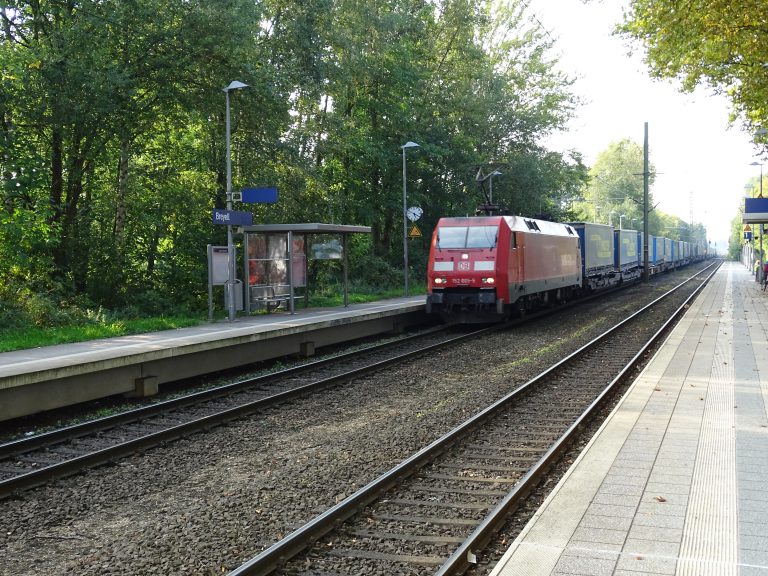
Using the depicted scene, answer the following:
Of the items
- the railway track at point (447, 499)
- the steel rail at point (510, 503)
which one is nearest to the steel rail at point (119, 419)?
the railway track at point (447, 499)

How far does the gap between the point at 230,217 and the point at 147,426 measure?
8654 millimetres

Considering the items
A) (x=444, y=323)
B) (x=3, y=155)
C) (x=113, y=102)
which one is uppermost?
(x=113, y=102)

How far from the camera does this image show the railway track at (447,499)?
4.83m

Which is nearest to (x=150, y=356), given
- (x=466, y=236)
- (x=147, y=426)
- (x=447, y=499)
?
(x=147, y=426)

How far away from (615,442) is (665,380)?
405 cm

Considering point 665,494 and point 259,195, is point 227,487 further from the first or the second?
point 259,195

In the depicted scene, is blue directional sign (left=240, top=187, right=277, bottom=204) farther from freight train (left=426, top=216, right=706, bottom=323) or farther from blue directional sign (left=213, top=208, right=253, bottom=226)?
Result: freight train (left=426, top=216, right=706, bottom=323)

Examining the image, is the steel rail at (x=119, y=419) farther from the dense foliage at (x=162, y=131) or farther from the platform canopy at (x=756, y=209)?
the platform canopy at (x=756, y=209)

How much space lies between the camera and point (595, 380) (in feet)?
38.7

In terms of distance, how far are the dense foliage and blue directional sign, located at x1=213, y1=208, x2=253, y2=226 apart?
11.2ft

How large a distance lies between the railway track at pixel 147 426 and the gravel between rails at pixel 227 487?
0.69ft

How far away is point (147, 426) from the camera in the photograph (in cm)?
906

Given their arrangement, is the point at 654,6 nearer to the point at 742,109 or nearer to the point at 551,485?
the point at 742,109

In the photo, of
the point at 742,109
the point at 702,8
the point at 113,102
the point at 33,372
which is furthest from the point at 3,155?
the point at 742,109
